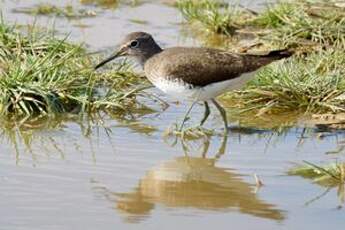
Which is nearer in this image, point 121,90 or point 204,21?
point 121,90

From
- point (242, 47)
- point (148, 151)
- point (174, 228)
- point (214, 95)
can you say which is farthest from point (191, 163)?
point (242, 47)

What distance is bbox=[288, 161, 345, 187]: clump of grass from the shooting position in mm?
7379

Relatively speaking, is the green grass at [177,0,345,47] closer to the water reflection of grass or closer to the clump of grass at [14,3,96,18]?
the clump of grass at [14,3,96,18]

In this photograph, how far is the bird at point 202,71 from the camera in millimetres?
8781

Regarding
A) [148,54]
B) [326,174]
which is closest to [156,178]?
[326,174]

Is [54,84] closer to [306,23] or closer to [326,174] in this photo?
[326,174]

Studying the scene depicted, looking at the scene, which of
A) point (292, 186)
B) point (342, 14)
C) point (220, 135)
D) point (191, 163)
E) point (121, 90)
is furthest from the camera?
point (342, 14)

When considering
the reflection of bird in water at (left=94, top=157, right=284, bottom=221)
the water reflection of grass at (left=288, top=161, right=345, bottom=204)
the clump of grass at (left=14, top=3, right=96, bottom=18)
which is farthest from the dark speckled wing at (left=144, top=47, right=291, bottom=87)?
the clump of grass at (left=14, top=3, right=96, bottom=18)

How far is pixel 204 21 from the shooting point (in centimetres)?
1188

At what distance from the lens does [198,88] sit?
28.8ft

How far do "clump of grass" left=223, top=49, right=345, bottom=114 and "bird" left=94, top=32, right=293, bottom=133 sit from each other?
1.60 ft

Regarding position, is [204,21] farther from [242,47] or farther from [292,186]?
[292,186]

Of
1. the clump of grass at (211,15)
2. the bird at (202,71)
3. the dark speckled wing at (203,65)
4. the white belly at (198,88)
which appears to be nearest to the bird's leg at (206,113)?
the bird at (202,71)

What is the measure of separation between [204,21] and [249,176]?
451 centimetres
